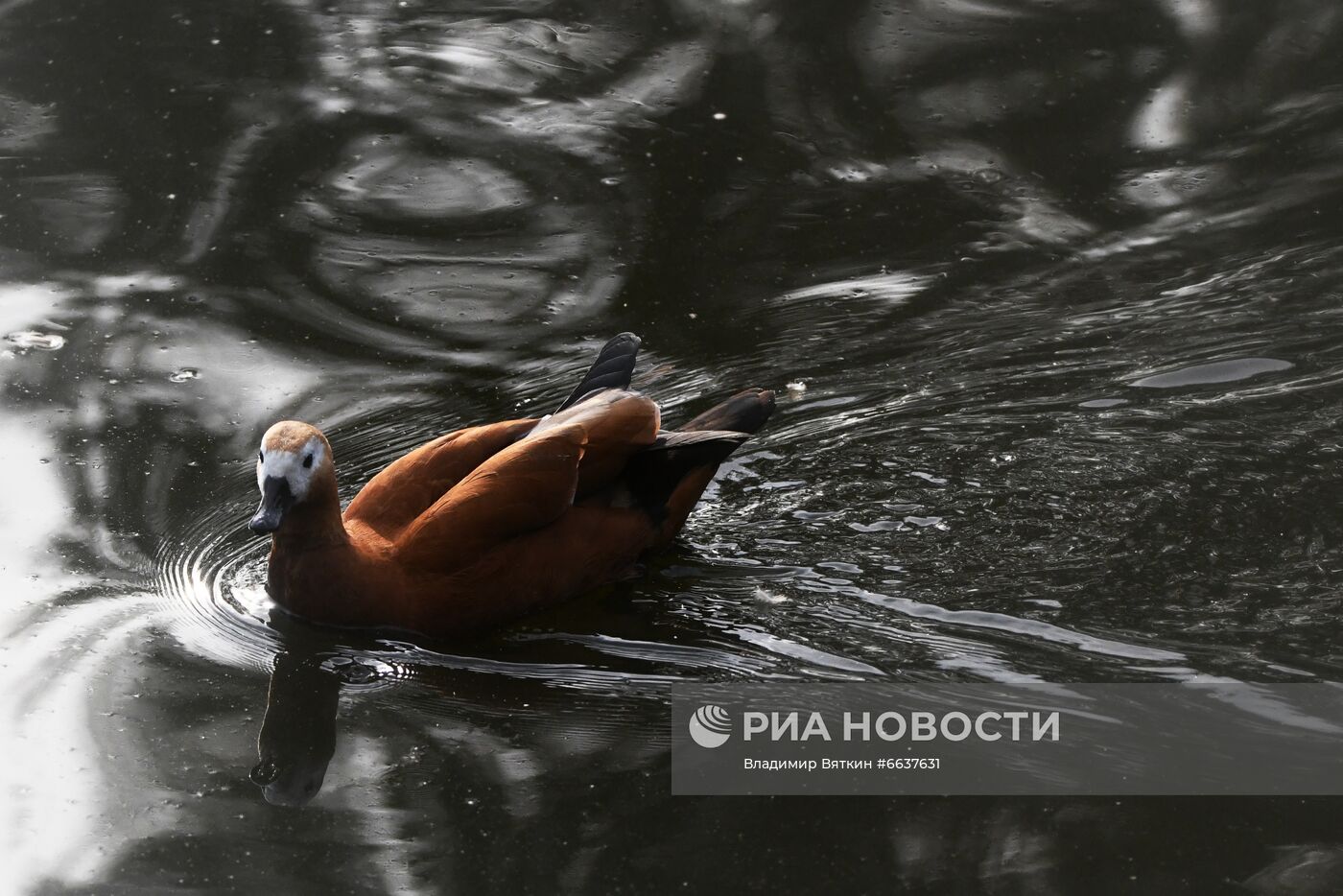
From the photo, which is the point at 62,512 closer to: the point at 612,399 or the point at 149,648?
the point at 149,648

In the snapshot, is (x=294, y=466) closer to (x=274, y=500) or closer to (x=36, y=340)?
(x=274, y=500)

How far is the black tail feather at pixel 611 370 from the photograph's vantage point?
5.17 m

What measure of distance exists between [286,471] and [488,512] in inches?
23.2

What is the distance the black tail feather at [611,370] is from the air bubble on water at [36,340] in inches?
84.4

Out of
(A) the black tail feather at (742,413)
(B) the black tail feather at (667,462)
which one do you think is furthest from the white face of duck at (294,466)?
(A) the black tail feather at (742,413)

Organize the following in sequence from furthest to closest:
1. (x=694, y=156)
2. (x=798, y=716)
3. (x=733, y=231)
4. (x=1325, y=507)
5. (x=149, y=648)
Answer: (x=694, y=156) → (x=733, y=231) → (x=1325, y=507) → (x=149, y=648) → (x=798, y=716)

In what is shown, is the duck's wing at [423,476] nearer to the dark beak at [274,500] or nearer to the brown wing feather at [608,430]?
the brown wing feather at [608,430]

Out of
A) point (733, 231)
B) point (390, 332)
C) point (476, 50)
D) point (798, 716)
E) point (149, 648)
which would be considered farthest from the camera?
point (476, 50)

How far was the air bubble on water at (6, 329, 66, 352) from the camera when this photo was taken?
6023 mm

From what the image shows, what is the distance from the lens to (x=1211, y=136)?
24.2 feet

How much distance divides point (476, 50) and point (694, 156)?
1542 mm

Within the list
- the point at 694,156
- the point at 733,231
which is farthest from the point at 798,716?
the point at 694,156

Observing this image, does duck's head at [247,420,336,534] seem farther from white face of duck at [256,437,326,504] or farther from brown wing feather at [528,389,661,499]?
brown wing feather at [528,389,661,499]

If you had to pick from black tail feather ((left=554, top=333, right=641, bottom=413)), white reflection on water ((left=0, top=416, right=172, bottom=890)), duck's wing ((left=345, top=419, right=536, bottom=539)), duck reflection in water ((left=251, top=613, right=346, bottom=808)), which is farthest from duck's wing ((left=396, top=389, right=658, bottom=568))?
white reflection on water ((left=0, top=416, right=172, bottom=890))
